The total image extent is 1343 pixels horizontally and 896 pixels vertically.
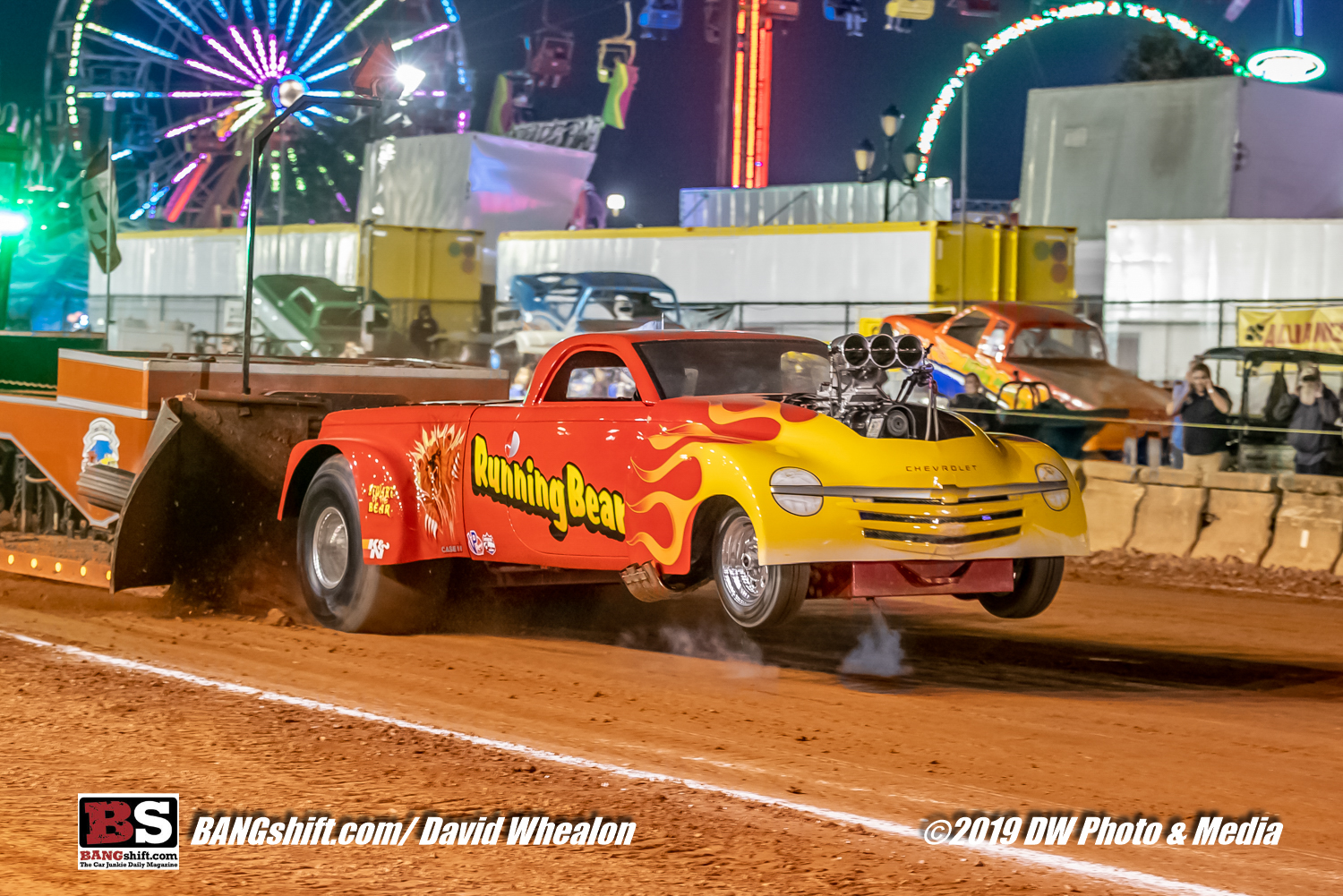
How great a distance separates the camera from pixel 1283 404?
16.5 meters

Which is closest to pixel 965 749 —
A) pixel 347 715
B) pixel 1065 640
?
pixel 347 715

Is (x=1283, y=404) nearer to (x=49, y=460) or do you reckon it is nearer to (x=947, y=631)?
(x=947, y=631)

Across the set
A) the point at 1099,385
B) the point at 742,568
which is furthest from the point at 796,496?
the point at 1099,385

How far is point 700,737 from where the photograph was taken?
20.9 ft

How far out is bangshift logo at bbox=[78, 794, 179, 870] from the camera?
15.6ft

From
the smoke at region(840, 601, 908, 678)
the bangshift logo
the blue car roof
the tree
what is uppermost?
the tree

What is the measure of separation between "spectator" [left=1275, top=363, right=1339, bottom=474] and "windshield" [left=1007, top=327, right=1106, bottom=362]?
186 inches

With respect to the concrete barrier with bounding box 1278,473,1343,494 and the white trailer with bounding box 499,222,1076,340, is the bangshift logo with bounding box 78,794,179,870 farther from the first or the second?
the white trailer with bounding box 499,222,1076,340

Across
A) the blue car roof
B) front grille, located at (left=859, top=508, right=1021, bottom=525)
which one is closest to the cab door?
front grille, located at (left=859, top=508, right=1021, bottom=525)

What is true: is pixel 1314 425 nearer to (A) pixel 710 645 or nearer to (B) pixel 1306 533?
(B) pixel 1306 533

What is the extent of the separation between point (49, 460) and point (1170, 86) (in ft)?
79.9

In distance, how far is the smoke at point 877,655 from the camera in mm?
7984

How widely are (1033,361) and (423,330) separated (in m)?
14.9

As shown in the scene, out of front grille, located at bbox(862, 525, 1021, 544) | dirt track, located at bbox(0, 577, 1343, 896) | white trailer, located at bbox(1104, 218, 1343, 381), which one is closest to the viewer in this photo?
dirt track, located at bbox(0, 577, 1343, 896)
